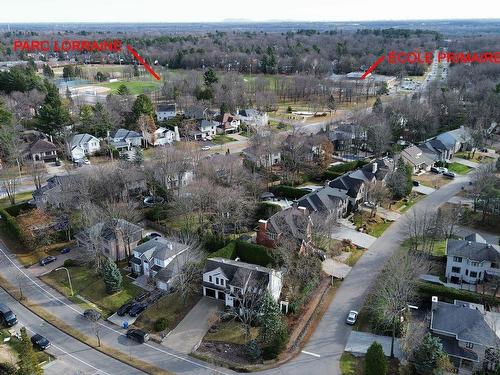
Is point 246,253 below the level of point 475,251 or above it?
below

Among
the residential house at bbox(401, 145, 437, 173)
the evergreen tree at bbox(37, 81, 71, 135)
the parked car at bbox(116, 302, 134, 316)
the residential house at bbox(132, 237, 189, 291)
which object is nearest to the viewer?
the parked car at bbox(116, 302, 134, 316)

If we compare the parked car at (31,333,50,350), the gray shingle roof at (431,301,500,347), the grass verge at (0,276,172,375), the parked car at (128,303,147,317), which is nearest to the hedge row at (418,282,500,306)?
the gray shingle roof at (431,301,500,347)

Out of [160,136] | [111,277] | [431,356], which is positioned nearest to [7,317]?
[111,277]

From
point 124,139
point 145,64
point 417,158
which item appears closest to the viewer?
point 417,158

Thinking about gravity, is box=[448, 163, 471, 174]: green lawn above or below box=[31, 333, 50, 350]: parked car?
above

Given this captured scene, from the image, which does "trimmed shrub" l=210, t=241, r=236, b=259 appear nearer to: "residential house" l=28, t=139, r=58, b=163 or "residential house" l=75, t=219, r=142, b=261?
"residential house" l=75, t=219, r=142, b=261

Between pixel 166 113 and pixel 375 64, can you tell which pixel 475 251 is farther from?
pixel 375 64

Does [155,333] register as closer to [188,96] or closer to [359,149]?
[359,149]

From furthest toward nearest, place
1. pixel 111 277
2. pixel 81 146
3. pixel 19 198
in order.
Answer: pixel 81 146 < pixel 19 198 < pixel 111 277
